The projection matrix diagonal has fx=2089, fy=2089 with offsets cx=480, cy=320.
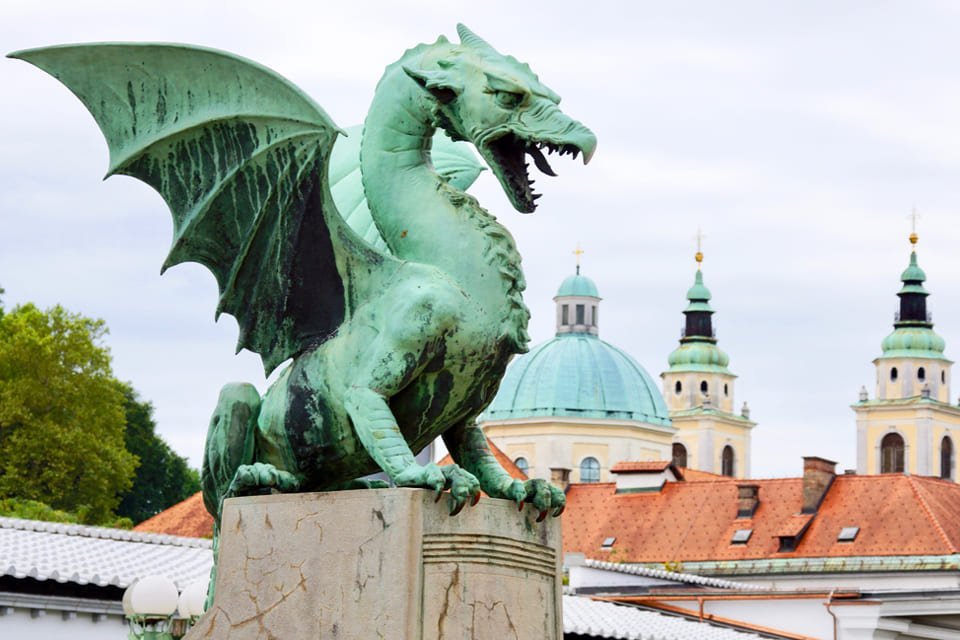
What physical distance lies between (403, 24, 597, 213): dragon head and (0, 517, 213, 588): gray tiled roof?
48.8 ft

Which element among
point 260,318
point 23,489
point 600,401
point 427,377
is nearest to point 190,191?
point 260,318

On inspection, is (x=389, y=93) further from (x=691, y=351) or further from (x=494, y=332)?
(x=691, y=351)

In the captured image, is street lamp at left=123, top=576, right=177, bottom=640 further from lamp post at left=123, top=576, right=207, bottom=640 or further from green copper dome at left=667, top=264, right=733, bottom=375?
green copper dome at left=667, top=264, right=733, bottom=375

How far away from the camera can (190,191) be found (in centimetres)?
957

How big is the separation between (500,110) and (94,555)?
59.2 feet

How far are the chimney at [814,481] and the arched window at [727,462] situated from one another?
6369 centimetres

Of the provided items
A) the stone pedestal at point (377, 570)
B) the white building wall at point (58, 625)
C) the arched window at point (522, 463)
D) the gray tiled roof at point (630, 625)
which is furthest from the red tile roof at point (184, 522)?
the stone pedestal at point (377, 570)

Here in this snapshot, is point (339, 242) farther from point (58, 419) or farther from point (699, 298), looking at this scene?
point (699, 298)

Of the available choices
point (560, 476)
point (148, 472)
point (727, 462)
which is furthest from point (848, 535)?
point (727, 462)

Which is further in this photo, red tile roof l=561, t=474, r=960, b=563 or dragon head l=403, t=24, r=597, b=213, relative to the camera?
red tile roof l=561, t=474, r=960, b=563

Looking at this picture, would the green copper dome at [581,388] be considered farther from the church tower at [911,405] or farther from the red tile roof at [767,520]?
the church tower at [911,405]

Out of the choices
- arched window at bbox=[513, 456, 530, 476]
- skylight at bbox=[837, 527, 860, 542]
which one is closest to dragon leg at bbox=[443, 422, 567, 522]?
skylight at bbox=[837, 527, 860, 542]

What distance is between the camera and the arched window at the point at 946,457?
130000 millimetres

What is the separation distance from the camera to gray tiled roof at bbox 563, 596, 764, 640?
2761 cm
